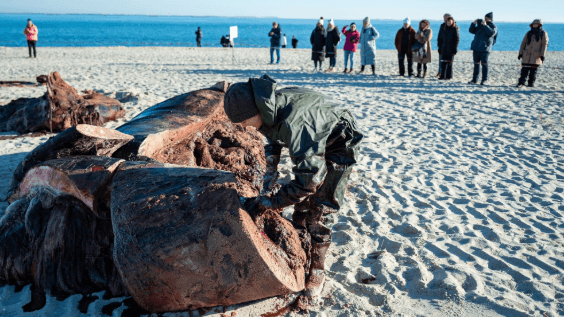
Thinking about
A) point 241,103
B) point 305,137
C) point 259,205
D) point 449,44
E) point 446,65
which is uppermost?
point 449,44

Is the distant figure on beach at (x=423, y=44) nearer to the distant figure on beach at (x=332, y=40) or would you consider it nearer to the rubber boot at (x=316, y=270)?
the distant figure on beach at (x=332, y=40)

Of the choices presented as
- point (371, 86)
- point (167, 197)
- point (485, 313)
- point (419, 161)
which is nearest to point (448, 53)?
point (371, 86)

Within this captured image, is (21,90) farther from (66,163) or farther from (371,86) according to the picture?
(371,86)

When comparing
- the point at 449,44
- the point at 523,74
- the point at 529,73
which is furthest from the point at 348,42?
the point at 529,73

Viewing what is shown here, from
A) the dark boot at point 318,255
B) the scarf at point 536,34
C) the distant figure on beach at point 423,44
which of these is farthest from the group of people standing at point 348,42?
the dark boot at point 318,255

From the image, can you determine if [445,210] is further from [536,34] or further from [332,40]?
[332,40]

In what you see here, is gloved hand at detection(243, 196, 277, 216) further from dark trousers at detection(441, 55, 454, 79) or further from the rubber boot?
Result: dark trousers at detection(441, 55, 454, 79)

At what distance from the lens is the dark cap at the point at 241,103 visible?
222 centimetres

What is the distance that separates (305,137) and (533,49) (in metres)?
10.5

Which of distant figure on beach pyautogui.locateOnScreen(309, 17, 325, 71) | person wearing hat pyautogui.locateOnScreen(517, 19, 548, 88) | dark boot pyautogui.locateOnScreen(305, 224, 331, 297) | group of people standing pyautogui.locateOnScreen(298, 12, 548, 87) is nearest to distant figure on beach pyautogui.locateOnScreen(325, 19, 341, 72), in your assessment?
group of people standing pyautogui.locateOnScreen(298, 12, 548, 87)

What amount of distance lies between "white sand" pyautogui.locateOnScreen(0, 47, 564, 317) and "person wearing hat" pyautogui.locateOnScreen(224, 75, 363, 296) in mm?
545

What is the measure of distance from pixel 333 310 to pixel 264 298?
468 millimetres

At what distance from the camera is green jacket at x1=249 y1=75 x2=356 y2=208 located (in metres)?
2.24

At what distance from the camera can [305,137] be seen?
2.34 m
